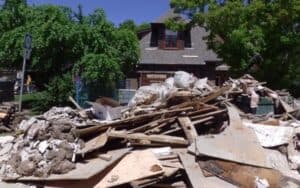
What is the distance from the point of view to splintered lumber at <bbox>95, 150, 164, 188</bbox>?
25.3ft

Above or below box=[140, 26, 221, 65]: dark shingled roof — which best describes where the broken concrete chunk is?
below

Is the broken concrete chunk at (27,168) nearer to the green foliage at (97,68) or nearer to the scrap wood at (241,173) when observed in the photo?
the scrap wood at (241,173)

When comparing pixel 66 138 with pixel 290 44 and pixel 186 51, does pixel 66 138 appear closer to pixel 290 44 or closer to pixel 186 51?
pixel 290 44

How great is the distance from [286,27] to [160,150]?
16.0 metres

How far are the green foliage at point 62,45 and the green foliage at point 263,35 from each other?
460cm

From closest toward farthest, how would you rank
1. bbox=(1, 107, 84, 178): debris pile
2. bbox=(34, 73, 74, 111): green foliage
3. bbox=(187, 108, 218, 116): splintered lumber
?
bbox=(1, 107, 84, 178): debris pile < bbox=(187, 108, 218, 116): splintered lumber < bbox=(34, 73, 74, 111): green foliage

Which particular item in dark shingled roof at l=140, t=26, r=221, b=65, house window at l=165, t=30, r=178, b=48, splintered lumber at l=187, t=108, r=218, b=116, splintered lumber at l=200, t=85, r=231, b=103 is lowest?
splintered lumber at l=187, t=108, r=218, b=116

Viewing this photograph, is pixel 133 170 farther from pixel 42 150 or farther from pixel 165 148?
pixel 42 150

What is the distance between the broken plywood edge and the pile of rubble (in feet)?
0.05

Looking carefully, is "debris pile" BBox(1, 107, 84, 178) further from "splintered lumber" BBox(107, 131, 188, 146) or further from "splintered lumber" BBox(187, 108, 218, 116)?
"splintered lumber" BBox(187, 108, 218, 116)

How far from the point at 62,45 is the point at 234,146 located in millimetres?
16535

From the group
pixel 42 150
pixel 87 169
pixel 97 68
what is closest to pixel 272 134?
pixel 87 169

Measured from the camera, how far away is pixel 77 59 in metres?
23.5

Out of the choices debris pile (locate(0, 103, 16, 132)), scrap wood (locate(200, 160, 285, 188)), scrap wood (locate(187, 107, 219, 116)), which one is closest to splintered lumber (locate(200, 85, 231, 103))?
scrap wood (locate(187, 107, 219, 116))
